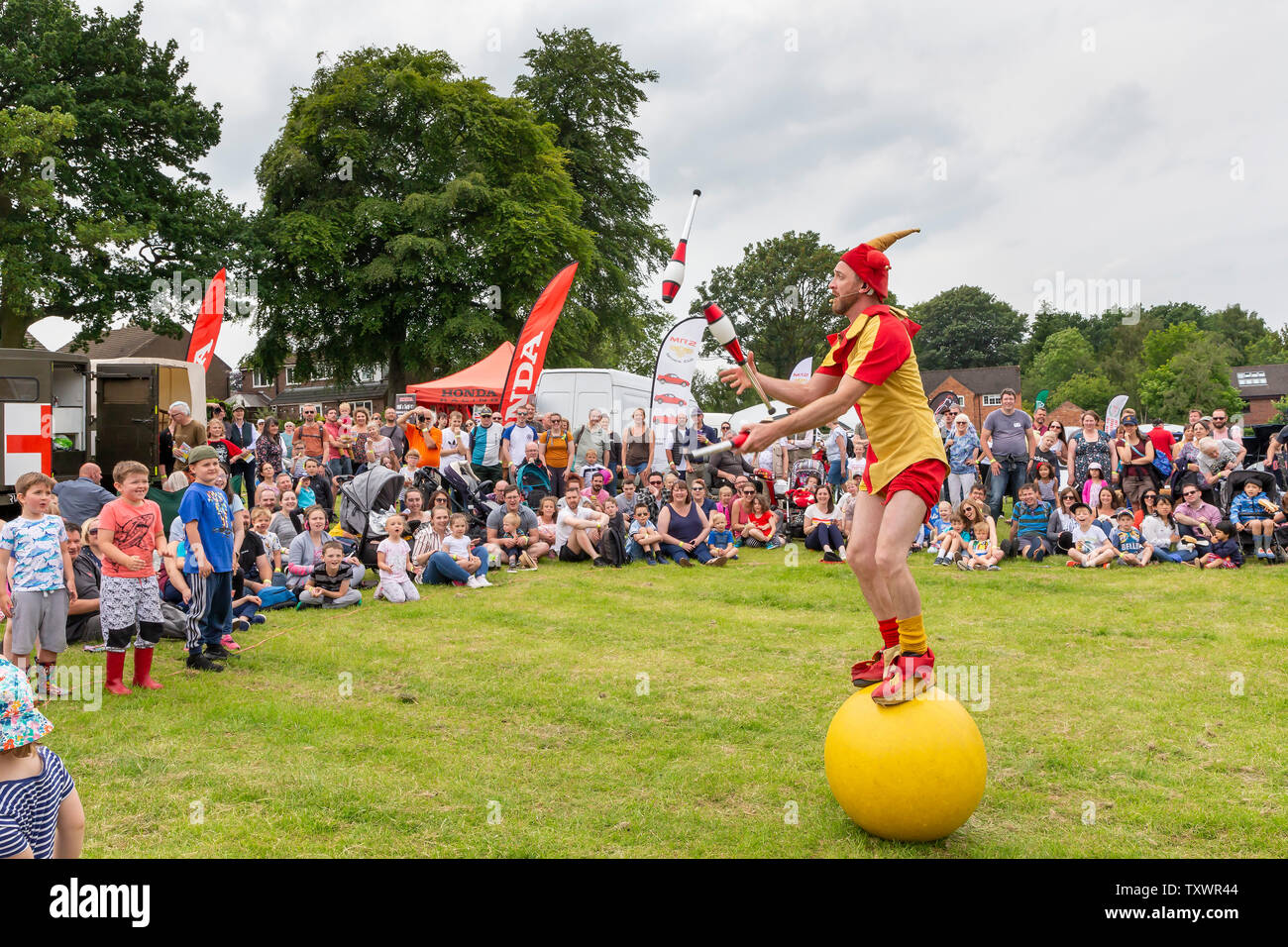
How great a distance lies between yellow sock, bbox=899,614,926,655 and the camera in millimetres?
4816

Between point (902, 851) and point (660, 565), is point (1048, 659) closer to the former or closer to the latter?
point (902, 851)

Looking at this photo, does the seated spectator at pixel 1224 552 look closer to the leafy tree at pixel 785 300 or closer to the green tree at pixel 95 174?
the green tree at pixel 95 174

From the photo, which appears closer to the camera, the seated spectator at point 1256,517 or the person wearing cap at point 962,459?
the seated spectator at point 1256,517

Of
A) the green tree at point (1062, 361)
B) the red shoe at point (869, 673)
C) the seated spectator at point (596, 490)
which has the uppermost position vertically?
the green tree at point (1062, 361)

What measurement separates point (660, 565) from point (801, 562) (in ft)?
6.58

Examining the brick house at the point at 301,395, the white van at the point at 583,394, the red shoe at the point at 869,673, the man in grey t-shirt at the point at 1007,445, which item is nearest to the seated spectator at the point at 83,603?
the red shoe at the point at 869,673

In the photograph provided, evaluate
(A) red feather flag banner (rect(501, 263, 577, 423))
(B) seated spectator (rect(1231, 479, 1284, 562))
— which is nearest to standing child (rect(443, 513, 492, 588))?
(A) red feather flag banner (rect(501, 263, 577, 423))

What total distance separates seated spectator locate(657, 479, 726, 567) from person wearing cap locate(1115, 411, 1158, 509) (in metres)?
6.37

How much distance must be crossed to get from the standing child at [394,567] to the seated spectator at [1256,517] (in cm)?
1084

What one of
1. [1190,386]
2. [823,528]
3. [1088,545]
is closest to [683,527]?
[823,528]

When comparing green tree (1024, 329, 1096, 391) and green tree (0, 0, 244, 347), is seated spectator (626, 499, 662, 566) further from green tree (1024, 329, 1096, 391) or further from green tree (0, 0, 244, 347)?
green tree (1024, 329, 1096, 391)

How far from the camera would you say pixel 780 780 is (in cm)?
545

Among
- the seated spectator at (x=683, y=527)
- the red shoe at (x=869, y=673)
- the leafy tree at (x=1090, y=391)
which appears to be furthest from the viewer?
the leafy tree at (x=1090, y=391)

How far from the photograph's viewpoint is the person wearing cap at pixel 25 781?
3111mm
